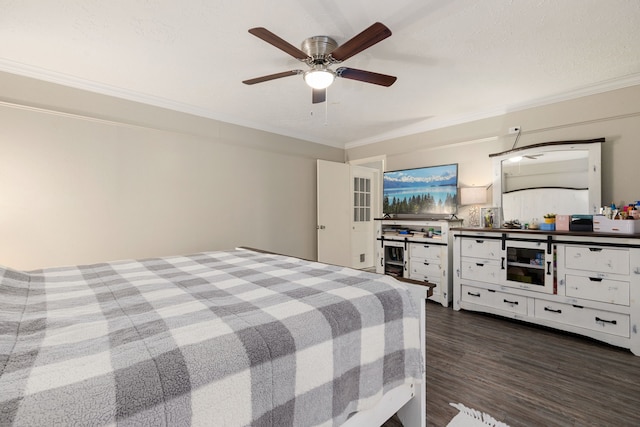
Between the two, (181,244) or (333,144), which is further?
(333,144)

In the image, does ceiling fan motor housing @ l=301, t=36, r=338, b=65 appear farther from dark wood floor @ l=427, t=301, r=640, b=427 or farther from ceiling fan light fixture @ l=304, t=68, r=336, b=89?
dark wood floor @ l=427, t=301, r=640, b=427

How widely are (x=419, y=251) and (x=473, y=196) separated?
97 cm

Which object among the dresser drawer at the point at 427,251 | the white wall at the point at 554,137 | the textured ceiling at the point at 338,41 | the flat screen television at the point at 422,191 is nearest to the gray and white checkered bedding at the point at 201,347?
Result: the textured ceiling at the point at 338,41

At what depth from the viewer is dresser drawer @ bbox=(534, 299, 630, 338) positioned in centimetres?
243

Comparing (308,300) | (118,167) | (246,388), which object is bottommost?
(246,388)

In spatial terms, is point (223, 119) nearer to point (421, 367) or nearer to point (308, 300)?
point (308, 300)

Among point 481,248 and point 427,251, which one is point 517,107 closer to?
point 481,248

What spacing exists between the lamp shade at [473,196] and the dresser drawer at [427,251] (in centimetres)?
68

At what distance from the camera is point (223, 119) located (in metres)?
3.82

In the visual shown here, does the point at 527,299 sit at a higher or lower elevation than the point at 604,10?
lower

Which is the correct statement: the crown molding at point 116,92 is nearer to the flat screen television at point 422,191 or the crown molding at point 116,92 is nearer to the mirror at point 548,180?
the flat screen television at point 422,191

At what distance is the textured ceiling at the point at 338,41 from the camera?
1.85 meters

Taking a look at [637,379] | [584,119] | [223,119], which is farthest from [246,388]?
[584,119]

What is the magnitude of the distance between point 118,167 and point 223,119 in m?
1.38
